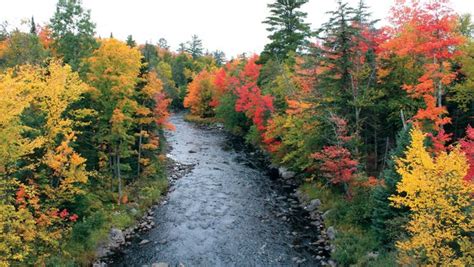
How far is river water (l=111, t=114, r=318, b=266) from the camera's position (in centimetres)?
2239

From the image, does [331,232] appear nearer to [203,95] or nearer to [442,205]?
[442,205]

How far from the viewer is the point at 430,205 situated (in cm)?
1473

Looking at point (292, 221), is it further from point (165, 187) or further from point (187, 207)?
point (165, 187)

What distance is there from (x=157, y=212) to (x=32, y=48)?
19.6 metres

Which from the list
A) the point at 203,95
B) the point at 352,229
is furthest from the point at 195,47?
the point at 352,229

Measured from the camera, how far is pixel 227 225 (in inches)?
1057

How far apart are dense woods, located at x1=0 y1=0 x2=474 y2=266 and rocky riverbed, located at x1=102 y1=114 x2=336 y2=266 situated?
1406mm

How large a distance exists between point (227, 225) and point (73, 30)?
81.1 feet

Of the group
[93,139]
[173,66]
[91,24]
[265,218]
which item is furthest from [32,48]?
[173,66]

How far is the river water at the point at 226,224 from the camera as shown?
2239 cm

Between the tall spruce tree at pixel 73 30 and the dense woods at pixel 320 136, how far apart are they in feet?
0.37

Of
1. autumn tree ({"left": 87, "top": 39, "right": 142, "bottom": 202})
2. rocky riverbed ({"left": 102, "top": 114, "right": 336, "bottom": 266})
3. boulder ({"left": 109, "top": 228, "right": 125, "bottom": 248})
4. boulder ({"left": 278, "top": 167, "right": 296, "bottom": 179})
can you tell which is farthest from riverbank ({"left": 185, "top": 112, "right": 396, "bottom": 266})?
autumn tree ({"left": 87, "top": 39, "right": 142, "bottom": 202})

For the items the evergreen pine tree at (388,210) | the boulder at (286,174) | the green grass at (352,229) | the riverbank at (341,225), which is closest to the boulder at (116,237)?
the riverbank at (341,225)

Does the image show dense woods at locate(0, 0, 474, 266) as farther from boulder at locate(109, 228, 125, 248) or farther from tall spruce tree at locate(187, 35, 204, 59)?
tall spruce tree at locate(187, 35, 204, 59)
